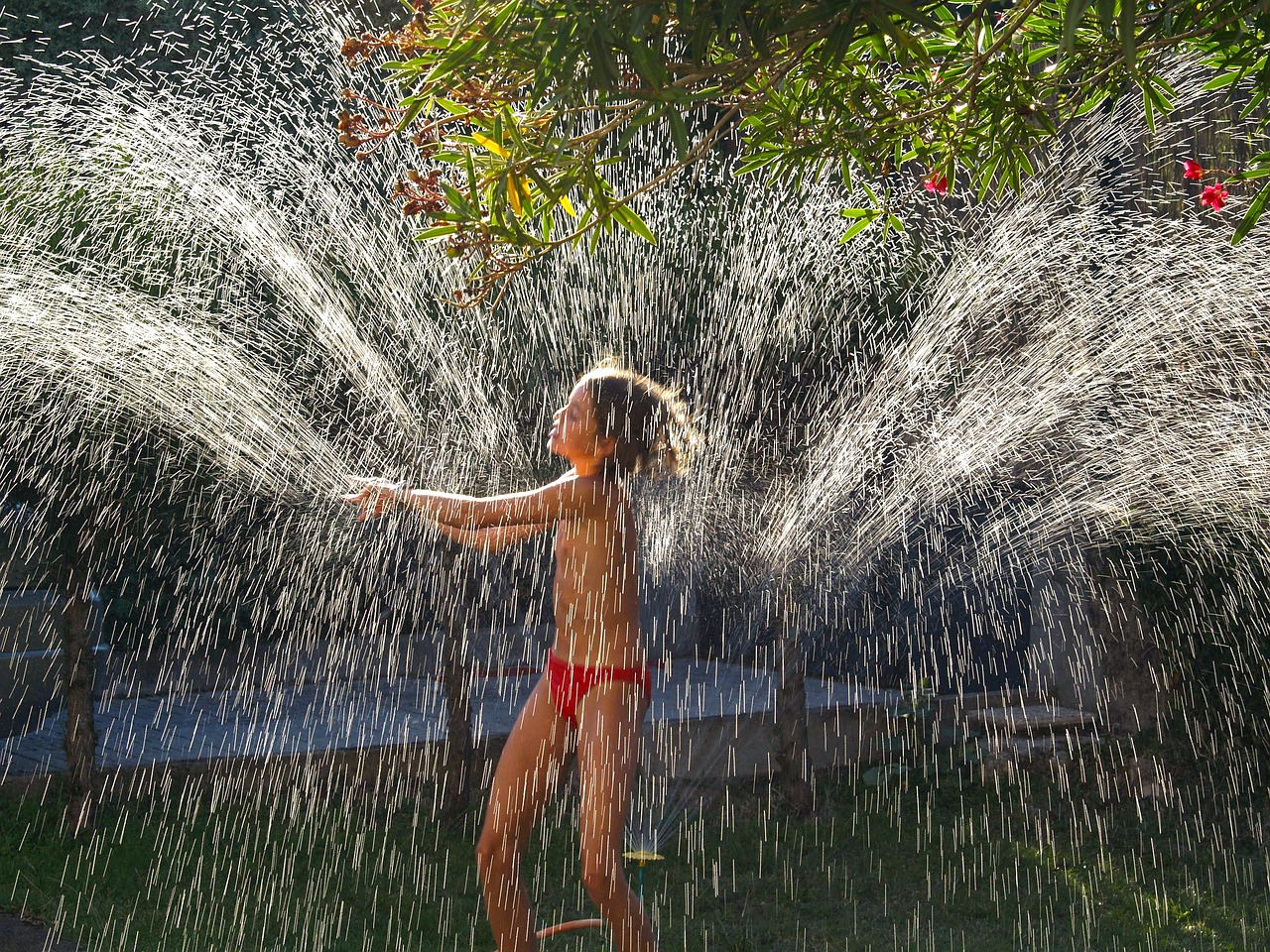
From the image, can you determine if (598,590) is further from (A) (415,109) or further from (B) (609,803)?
(A) (415,109)

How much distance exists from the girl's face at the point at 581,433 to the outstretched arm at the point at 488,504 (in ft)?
0.25

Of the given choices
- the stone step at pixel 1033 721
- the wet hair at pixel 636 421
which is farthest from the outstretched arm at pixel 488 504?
the stone step at pixel 1033 721

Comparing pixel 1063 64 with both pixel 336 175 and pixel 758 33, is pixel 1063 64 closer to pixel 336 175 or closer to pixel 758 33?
pixel 758 33

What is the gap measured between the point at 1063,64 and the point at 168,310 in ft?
14.3

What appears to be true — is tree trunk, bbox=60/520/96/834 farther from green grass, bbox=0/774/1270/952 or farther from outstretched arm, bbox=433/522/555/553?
outstretched arm, bbox=433/522/555/553

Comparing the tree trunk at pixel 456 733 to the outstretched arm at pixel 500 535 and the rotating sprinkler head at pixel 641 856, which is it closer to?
the rotating sprinkler head at pixel 641 856

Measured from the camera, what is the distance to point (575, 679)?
3957mm

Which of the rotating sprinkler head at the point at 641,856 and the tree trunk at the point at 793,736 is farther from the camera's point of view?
the tree trunk at the point at 793,736

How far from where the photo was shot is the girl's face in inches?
157

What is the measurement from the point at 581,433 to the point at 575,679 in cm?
74

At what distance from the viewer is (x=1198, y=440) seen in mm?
6777

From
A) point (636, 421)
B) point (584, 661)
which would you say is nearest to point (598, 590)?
point (584, 661)

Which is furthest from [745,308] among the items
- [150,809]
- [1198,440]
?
[150,809]

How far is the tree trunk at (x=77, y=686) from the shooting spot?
6.31 metres
